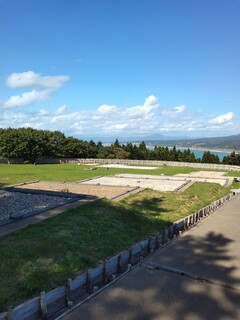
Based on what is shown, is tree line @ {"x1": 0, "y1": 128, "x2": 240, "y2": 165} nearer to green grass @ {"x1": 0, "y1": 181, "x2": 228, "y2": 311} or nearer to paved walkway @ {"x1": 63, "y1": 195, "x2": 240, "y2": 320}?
green grass @ {"x1": 0, "y1": 181, "x2": 228, "y2": 311}

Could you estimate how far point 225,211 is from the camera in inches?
782

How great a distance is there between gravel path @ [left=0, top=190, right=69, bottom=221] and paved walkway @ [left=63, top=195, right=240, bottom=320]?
783cm

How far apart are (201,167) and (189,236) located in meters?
43.9

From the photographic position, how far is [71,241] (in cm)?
1188

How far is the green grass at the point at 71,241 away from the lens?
343 inches

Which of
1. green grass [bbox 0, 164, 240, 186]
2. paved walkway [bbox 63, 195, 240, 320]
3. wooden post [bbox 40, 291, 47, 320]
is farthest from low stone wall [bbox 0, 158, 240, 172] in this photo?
wooden post [bbox 40, 291, 47, 320]

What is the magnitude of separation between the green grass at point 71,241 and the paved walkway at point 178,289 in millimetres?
1723

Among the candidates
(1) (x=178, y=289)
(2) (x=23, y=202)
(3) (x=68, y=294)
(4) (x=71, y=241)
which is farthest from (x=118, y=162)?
(3) (x=68, y=294)

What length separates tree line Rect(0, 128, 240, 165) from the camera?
5538cm

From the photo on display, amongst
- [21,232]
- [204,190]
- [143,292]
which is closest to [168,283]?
[143,292]

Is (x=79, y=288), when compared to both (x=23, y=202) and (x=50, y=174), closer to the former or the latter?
(x=23, y=202)

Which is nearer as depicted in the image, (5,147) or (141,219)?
A: (141,219)

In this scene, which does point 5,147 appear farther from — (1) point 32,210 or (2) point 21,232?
(2) point 21,232

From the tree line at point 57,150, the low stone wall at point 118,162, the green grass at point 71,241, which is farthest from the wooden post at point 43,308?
the low stone wall at point 118,162
